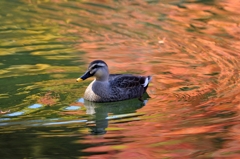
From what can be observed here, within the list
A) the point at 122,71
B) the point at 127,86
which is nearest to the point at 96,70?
the point at 127,86

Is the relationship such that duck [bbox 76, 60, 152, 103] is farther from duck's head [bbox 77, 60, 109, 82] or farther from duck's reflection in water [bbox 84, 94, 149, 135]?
duck's reflection in water [bbox 84, 94, 149, 135]

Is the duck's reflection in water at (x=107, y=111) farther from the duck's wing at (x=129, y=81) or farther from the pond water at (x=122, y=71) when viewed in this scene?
the duck's wing at (x=129, y=81)

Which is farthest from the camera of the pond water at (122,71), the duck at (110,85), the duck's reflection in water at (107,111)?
the duck at (110,85)

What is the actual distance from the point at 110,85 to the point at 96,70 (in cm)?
42

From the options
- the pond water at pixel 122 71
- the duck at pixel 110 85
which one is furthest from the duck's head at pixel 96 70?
the pond water at pixel 122 71

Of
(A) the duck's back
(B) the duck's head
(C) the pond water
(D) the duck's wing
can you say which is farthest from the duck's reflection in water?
(B) the duck's head

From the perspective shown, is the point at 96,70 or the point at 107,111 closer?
the point at 107,111

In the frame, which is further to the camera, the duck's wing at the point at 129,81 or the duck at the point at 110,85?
the duck's wing at the point at 129,81

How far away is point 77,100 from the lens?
10953 mm

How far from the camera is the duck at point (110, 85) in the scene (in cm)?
1096

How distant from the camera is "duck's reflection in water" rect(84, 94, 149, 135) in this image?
935cm

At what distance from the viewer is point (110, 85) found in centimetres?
1127

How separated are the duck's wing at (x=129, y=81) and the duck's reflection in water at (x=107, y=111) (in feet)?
0.77

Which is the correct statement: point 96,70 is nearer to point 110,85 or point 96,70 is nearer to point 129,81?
point 110,85
